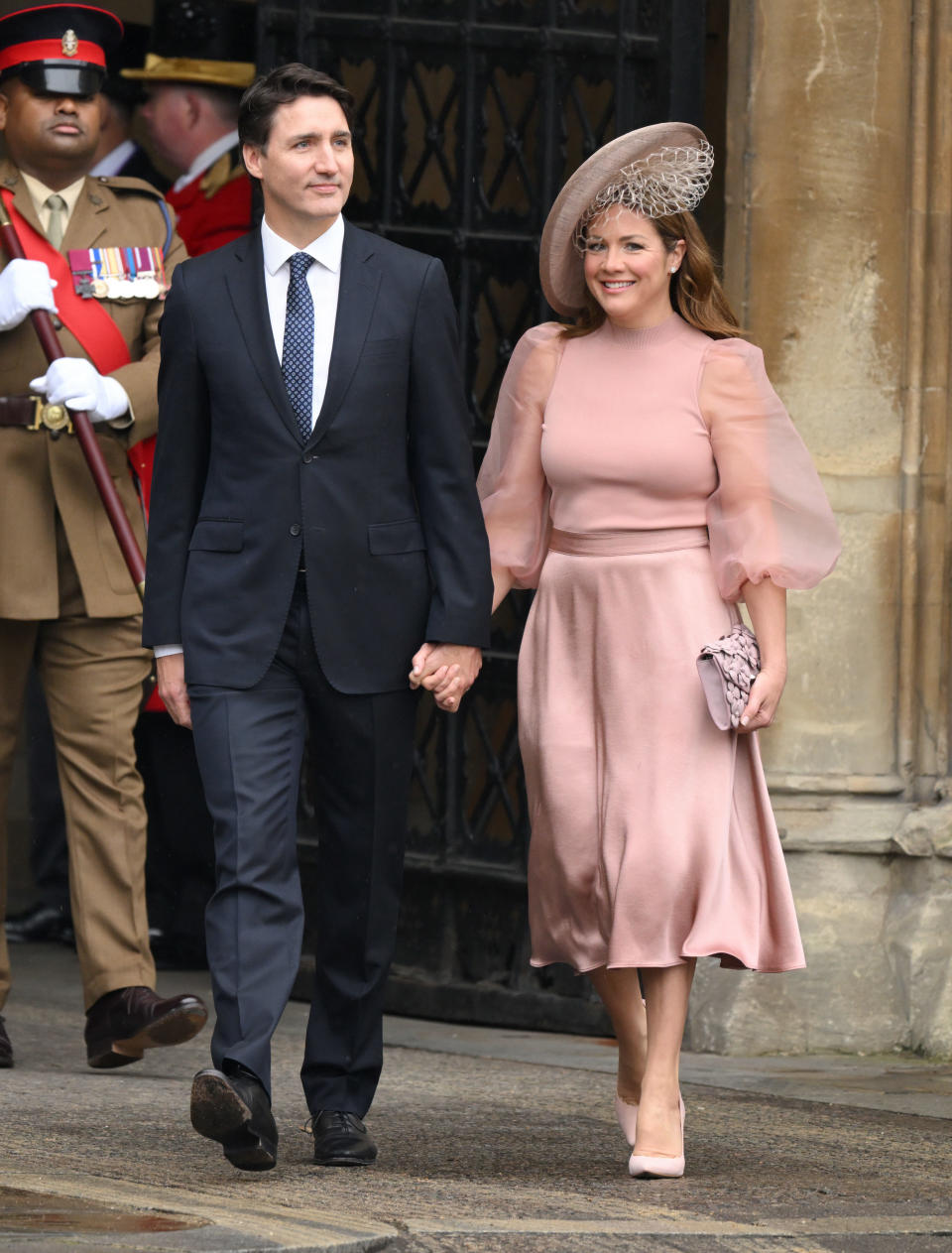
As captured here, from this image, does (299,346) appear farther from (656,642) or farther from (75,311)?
(75,311)

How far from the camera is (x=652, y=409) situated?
5082 millimetres

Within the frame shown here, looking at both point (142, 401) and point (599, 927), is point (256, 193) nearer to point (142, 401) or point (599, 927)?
point (142, 401)

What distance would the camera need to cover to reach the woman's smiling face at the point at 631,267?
5.11 m

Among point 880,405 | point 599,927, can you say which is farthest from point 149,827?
point 599,927

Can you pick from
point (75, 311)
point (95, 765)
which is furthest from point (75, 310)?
point (95, 765)

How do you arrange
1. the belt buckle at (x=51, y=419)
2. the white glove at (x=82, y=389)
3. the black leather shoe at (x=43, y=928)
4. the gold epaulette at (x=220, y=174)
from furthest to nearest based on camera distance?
the black leather shoe at (x=43, y=928) < the gold epaulette at (x=220, y=174) < the belt buckle at (x=51, y=419) < the white glove at (x=82, y=389)

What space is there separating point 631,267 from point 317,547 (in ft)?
2.71

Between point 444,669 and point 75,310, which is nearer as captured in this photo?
point 444,669

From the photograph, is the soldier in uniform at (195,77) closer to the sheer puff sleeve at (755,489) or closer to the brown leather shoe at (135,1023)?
the brown leather shoe at (135,1023)

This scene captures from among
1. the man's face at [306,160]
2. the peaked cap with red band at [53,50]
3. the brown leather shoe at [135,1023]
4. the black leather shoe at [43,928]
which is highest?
the peaked cap with red band at [53,50]

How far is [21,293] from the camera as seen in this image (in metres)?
5.97

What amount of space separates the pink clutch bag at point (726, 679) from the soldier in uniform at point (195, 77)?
139 inches

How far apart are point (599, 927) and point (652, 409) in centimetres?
97

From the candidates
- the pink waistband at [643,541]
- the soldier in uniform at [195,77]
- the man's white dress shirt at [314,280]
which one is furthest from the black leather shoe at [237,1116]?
the soldier in uniform at [195,77]
